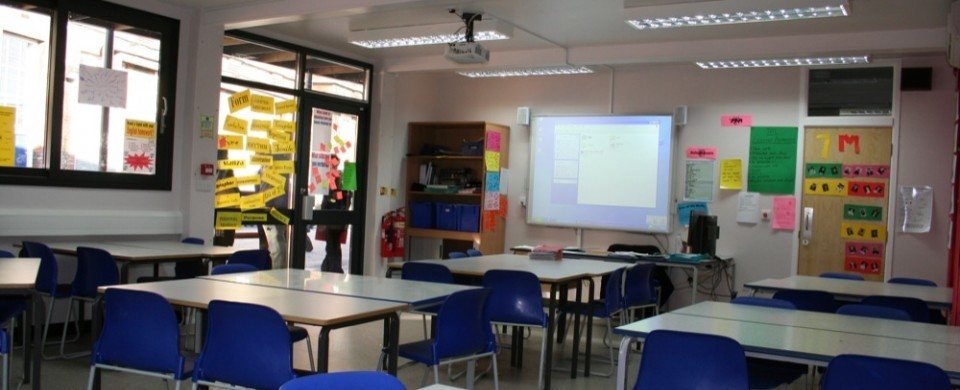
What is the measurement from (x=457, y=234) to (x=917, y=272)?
476 cm

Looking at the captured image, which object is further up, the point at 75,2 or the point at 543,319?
the point at 75,2

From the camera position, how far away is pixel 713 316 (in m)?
4.05

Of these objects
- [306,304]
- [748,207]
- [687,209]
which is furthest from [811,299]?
[687,209]

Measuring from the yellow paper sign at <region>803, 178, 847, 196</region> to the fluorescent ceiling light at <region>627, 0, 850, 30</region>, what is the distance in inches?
104

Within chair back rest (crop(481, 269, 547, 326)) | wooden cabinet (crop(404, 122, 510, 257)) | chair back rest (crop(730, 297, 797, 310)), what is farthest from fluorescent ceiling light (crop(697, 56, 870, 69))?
chair back rest (crop(481, 269, 547, 326))

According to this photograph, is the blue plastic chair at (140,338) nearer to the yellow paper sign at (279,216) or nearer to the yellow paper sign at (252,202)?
the yellow paper sign at (252,202)

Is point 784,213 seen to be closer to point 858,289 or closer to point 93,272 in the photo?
point 858,289

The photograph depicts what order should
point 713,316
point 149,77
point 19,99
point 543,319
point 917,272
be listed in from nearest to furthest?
point 713,316 → point 543,319 → point 19,99 → point 149,77 → point 917,272

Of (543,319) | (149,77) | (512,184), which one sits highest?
(149,77)

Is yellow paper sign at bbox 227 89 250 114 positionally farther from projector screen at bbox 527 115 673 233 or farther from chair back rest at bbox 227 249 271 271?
projector screen at bbox 527 115 673 233

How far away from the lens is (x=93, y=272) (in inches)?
210

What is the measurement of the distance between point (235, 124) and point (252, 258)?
2.37m

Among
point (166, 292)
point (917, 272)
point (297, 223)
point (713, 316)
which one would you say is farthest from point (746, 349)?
point (297, 223)

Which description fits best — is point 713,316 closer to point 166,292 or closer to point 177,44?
point 166,292
